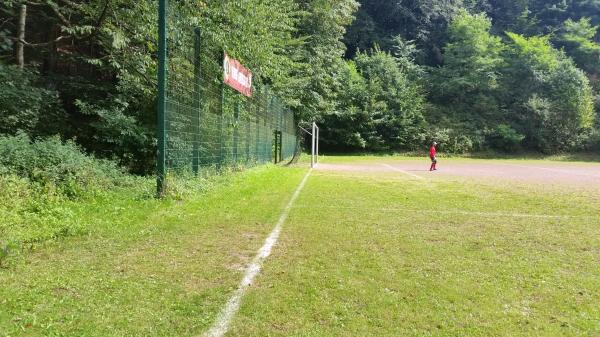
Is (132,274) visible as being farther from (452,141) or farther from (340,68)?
(452,141)

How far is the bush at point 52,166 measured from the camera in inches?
279

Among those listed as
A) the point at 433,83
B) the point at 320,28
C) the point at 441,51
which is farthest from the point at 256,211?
the point at 441,51

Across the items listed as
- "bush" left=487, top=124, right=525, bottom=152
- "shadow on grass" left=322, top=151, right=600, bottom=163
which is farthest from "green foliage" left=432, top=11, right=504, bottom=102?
"shadow on grass" left=322, top=151, right=600, bottom=163

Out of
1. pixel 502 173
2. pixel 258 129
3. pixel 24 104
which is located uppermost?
pixel 24 104

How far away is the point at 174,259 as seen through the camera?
175 inches

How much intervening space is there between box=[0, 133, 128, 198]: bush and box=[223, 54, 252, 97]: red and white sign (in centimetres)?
471

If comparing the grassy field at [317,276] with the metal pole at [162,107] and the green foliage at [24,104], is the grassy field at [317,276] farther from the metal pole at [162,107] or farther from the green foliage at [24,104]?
the green foliage at [24,104]

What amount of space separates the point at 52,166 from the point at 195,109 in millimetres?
3474

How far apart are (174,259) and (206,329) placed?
166 centimetres

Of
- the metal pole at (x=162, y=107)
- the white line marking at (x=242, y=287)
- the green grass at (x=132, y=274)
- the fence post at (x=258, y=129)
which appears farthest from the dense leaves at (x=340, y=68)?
the white line marking at (x=242, y=287)

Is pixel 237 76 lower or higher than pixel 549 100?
lower

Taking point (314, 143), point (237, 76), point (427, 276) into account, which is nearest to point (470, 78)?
point (314, 143)

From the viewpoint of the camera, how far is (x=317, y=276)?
4.02 meters

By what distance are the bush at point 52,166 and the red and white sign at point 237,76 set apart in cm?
471
